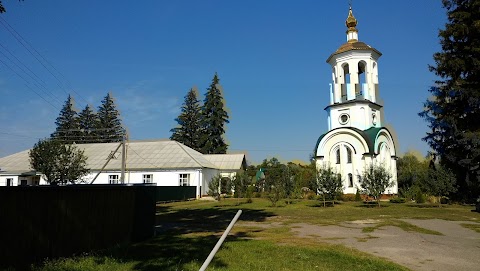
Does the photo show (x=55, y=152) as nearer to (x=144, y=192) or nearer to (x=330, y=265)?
(x=144, y=192)

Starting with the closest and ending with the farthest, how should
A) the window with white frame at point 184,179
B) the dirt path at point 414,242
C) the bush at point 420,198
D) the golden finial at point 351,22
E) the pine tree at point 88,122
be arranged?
1. the dirt path at point 414,242
2. the bush at point 420,198
3. the window with white frame at point 184,179
4. the golden finial at point 351,22
5. the pine tree at point 88,122

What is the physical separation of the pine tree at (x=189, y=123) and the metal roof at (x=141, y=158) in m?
18.5

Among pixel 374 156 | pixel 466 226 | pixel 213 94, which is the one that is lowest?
pixel 466 226

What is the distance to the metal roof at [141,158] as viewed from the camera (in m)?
37.0

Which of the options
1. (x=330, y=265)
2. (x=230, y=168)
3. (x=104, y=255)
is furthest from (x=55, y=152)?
(x=330, y=265)

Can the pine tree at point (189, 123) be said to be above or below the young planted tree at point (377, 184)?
above

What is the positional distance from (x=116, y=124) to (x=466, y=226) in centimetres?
6834

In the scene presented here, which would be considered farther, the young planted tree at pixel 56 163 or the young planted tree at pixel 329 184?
the young planted tree at pixel 56 163

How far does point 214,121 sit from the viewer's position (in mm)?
60906

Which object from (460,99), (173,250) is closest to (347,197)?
(460,99)

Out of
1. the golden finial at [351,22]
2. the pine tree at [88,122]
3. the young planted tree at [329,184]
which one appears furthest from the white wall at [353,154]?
the pine tree at [88,122]

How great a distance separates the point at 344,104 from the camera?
114 ft

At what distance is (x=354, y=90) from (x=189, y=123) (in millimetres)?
35269

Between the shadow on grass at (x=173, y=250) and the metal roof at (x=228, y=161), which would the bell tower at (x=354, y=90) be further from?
the shadow on grass at (x=173, y=250)
